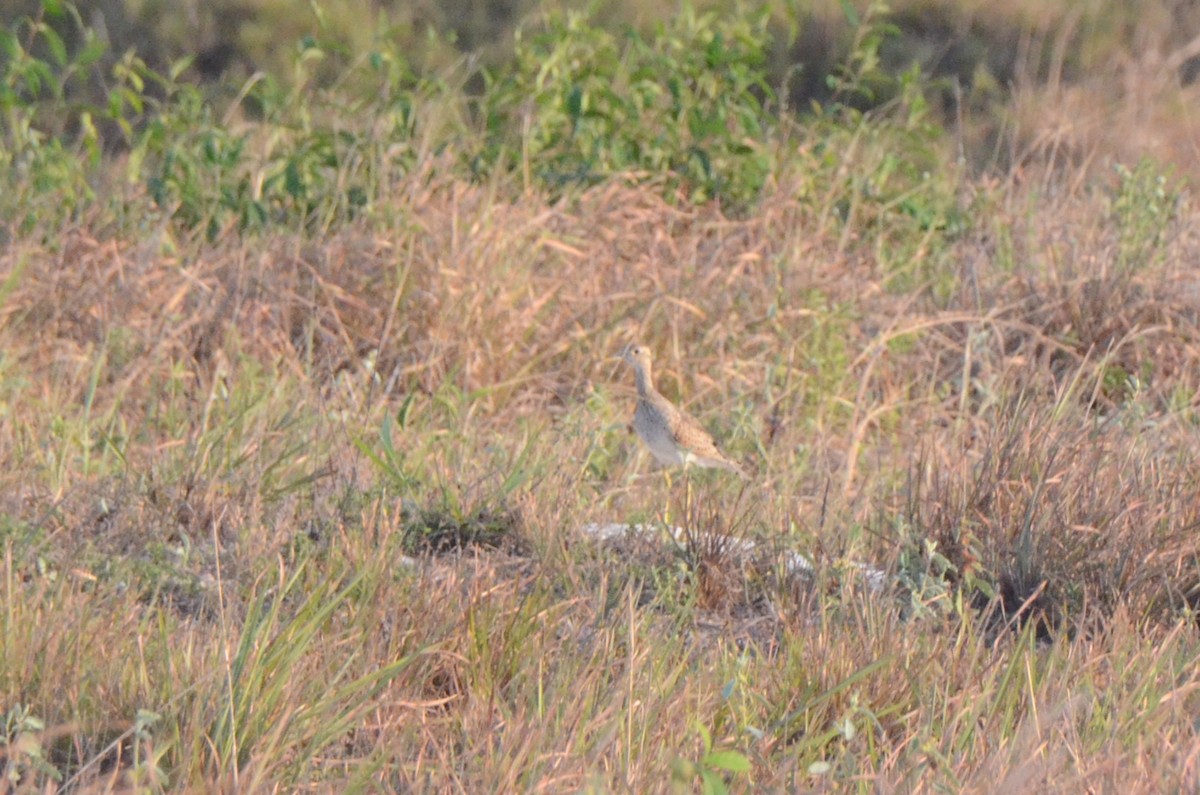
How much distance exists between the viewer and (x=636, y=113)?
6520 millimetres

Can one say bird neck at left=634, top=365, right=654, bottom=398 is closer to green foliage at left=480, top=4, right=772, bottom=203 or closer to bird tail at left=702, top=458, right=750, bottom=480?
bird tail at left=702, top=458, right=750, bottom=480

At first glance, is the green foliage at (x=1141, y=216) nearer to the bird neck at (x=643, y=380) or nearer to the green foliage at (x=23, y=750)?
the bird neck at (x=643, y=380)

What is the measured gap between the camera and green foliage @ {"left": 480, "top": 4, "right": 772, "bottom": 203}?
20.9 feet

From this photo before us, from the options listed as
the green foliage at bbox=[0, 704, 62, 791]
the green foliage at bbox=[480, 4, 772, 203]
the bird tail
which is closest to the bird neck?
the bird tail

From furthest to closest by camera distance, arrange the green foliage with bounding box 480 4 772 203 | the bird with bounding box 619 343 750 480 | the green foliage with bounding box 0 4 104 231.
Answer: the green foliage with bounding box 480 4 772 203, the green foliage with bounding box 0 4 104 231, the bird with bounding box 619 343 750 480

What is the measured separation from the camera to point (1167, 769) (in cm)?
248

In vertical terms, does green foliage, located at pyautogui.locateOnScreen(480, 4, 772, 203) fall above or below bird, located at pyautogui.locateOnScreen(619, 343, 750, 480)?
above

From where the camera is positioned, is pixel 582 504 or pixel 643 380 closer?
pixel 582 504

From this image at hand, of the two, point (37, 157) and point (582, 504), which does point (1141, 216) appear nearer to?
point (582, 504)

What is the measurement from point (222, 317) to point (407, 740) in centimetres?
306

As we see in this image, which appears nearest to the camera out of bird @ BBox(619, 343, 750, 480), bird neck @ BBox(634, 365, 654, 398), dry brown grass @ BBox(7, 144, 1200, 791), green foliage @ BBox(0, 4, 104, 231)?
dry brown grass @ BBox(7, 144, 1200, 791)

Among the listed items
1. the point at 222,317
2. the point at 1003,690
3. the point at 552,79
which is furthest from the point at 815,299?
the point at 1003,690

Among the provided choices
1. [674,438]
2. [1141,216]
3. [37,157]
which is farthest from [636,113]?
[674,438]

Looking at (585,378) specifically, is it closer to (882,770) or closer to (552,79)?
(552,79)
